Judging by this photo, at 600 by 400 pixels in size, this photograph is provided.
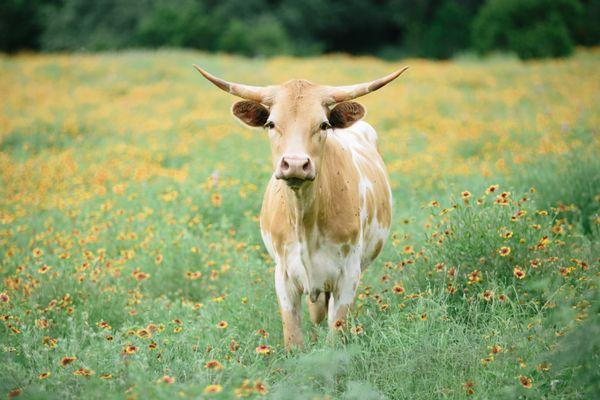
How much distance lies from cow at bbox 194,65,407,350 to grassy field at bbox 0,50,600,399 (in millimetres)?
332

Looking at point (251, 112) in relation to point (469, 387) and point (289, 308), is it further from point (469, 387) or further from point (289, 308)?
point (469, 387)

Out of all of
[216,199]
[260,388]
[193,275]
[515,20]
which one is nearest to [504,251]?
[260,388]

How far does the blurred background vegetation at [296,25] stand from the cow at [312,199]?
24477mm

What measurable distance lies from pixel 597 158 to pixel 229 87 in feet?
14.9

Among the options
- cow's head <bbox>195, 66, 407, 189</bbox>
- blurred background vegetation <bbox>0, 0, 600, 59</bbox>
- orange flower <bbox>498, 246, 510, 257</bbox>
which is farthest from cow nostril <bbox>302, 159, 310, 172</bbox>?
blurred background vegetation <bbox>0, 0, 600, 59</bbox>

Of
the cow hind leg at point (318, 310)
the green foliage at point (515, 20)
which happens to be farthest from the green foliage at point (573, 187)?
the green foliage at point (515, 20)

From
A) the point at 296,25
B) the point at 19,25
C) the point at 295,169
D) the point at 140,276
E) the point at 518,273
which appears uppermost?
the point at 296,25

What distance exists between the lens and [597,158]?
6.64m

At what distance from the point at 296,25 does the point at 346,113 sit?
3905 centimetres

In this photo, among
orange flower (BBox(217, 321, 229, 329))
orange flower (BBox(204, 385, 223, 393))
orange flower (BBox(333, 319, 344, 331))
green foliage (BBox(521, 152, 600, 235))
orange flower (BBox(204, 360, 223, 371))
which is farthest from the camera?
green foliage (BBox(521, 152, 600, 235))

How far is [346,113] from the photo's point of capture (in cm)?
394

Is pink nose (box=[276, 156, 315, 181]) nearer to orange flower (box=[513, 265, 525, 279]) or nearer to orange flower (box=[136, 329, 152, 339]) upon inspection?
orange flower (box=[136, 329, 152, 339])

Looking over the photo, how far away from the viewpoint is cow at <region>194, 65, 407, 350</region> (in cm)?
372

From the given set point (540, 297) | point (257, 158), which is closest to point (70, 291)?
point (540, 297)
